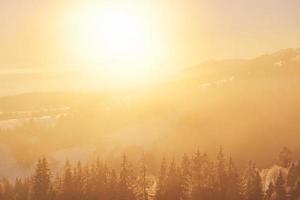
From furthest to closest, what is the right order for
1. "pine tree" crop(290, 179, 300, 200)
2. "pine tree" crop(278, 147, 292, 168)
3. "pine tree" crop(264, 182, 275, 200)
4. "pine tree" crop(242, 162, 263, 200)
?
"pine tree" crop(278, 147, 292, 168), "pine tree" crop(242, 162, 263, 200), "pine tree" crop(264, 182, 275, 200), "pine tree" crop(290, 179, 300, 200)

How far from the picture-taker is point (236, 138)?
7338 inches

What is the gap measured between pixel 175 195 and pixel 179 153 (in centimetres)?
9131

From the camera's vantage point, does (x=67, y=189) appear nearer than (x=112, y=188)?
Yes

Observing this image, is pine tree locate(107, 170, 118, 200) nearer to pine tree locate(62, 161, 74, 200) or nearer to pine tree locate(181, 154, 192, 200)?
pine tree locate(62, 161, 74, 200)

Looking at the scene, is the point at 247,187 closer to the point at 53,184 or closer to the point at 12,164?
the point at 53,184

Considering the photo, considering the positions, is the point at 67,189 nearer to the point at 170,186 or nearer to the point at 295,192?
the point at 170,186

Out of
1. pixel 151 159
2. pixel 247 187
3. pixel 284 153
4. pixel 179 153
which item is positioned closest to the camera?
pixel 247 187

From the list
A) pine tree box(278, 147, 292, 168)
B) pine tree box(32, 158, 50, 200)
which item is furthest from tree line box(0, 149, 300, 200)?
pine tree box(278, 147, 292, 168)

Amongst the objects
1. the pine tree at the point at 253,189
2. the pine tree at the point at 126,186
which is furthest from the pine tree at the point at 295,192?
the pine tree at the point at 126,186

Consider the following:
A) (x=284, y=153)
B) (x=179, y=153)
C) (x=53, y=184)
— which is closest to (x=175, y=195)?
(x=53, y=184)

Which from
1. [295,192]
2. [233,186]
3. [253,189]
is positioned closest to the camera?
[295,192]

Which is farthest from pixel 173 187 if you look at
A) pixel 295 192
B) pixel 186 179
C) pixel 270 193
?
pixel 295 192

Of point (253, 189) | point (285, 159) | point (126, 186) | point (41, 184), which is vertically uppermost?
point (41, 184)

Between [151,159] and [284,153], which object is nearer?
[284,153]
